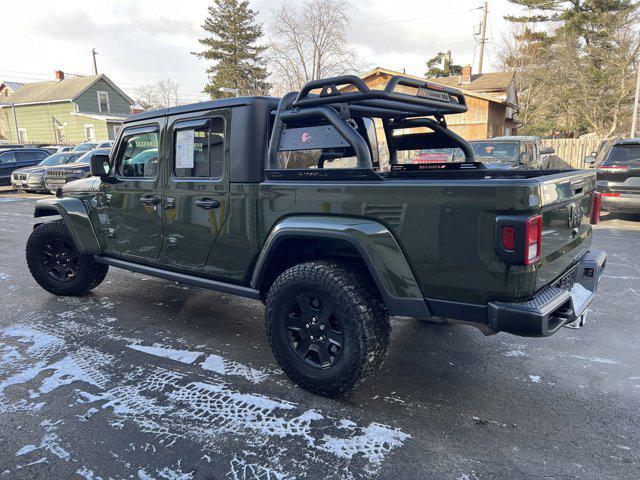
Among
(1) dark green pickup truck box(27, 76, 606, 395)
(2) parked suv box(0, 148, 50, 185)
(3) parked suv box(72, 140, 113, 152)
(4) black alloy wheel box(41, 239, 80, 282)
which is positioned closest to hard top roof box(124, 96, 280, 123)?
(1) dark green pickup truck box(27, 76, 606, 395)

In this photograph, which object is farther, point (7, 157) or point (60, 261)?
point (7, 157)

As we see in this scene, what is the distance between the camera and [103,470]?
2.27 metres

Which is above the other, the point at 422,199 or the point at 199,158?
the point at 199,158

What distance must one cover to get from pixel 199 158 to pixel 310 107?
109 cm

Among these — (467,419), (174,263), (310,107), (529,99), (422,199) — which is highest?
(529,99)

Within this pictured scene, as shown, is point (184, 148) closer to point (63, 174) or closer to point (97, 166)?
point (97, 166)

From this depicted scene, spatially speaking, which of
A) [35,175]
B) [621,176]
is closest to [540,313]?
[621,176]

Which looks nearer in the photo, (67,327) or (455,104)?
(455,104)

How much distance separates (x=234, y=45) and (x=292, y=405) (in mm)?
43439

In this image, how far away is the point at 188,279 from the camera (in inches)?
145

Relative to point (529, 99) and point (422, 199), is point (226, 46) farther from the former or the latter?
A: point (422, 199)

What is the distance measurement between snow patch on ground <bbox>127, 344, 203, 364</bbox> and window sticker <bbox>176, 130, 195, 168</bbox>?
1.49m

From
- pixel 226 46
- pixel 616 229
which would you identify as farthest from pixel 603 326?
pixel 226 46

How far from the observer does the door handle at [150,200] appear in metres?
3.79
